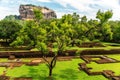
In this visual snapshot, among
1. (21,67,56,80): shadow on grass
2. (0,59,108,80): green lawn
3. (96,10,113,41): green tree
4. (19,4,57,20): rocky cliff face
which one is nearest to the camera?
(96,10,113,41): green tree

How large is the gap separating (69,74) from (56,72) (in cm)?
160

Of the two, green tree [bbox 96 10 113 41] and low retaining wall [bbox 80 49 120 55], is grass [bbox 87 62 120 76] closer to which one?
green tree [bbox 96 10 113 41]

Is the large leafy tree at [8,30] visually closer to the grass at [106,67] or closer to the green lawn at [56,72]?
the green lawn at [56,72]

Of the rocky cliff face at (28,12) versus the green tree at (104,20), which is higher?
the rocky cliff face at (28,12)

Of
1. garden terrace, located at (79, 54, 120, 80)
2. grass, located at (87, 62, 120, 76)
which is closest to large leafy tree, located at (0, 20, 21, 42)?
garden terrace, located at (79, 54, 120, 80)

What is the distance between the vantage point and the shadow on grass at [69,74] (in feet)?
68.4

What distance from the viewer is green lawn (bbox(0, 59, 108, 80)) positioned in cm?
2116

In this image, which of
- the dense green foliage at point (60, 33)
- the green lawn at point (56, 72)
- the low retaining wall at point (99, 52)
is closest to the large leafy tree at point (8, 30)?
the low retaining wall at point (99, 52)

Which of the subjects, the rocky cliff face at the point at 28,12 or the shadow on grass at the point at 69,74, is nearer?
the shadow on grass at the point at 69,74

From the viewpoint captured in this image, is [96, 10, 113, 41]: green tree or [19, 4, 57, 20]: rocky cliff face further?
[19, 4, 57, 20]: rocky cliff face

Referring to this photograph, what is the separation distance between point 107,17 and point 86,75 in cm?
612

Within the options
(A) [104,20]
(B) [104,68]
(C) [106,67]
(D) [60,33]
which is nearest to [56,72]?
(D) [60,33]

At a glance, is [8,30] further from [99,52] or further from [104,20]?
[104,20]

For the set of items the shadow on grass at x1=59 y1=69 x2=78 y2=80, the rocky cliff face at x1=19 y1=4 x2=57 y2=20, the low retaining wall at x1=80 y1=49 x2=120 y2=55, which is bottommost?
the shadow on grass at x1=59 y1=69 x2=78 y2=80
